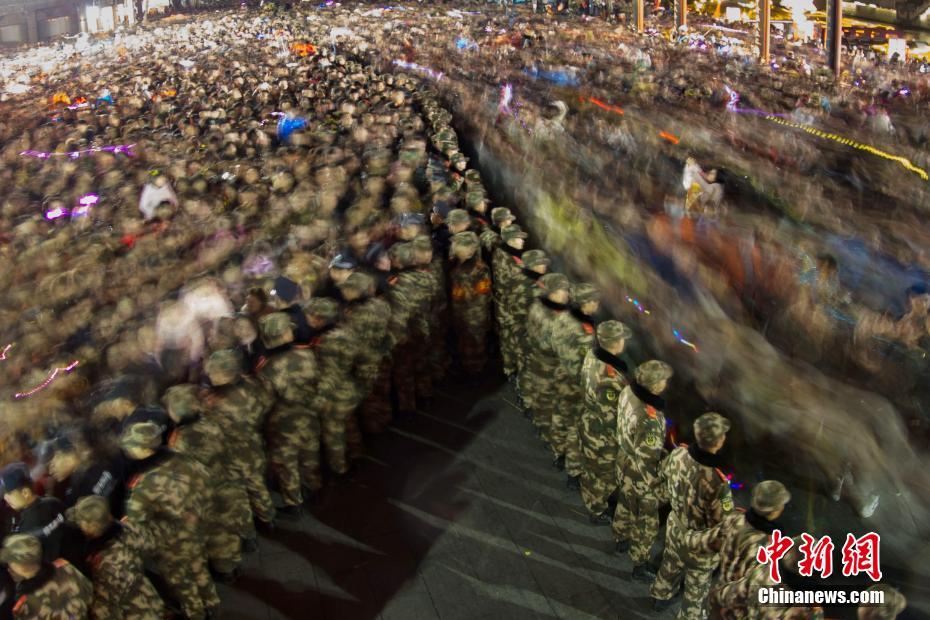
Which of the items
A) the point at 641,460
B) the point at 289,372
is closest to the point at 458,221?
the point at 289,372

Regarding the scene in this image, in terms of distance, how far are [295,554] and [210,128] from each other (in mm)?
8658

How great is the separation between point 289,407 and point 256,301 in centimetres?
129

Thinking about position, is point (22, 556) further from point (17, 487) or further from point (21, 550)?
point (17, 487)

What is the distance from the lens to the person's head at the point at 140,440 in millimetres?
4281

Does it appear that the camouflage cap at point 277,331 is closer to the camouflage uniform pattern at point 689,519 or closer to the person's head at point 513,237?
the person's head at point 513,237

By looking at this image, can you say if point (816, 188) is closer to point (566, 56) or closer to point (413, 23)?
point (566, 56)

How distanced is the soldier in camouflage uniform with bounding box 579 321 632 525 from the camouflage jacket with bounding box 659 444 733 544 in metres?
0.73

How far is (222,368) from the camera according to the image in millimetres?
4941

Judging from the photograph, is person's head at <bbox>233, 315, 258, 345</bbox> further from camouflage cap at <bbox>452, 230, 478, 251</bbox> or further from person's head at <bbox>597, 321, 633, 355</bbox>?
person's head at <bbox>597, 321, 633, 355</bbox>

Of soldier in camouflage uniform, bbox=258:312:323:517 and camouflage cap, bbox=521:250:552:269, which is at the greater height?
camouflage cap, bbox=521:250:552:269

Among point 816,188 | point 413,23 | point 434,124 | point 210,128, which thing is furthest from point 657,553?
point 413,23

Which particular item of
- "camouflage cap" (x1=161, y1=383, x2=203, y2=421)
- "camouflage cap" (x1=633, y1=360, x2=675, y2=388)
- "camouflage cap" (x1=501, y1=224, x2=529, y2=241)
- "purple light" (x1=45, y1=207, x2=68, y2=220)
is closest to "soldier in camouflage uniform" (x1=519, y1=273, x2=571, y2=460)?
"camouflage cap" (x1=501, y1=224, x2=529, y2=241)

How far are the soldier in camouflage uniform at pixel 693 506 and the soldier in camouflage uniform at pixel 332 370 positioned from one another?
2463 mm

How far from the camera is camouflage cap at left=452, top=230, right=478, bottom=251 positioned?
6805 millimetres
